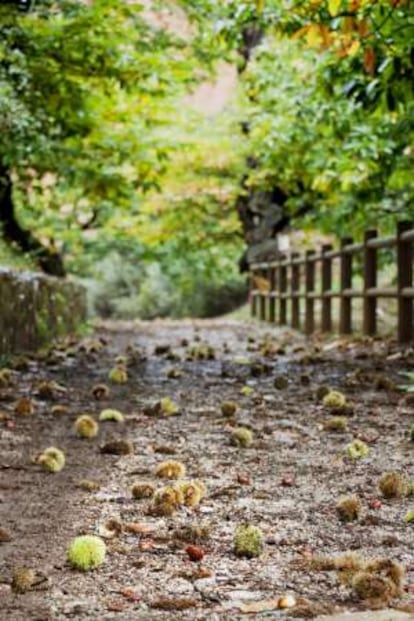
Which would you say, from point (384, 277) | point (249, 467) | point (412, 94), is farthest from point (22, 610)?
point (384, 277)

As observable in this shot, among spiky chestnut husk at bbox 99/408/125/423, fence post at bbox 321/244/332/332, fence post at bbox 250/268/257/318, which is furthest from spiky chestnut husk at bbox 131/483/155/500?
fence post at bbox 250/268/257/318

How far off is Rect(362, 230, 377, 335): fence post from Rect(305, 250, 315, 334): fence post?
2.57 m

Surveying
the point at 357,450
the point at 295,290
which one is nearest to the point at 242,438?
the point at 357,450

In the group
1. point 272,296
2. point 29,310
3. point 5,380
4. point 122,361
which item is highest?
point 29,310

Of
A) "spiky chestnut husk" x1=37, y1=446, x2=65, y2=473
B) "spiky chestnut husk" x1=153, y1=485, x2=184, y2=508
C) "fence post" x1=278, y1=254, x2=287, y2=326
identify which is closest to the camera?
"spiky chestnut husk" x1=153, y1=485, x2=184, y2=508

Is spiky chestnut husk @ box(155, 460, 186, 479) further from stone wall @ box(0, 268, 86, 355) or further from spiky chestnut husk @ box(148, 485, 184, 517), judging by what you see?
stone wall @ box(0, 268, 86, 355)

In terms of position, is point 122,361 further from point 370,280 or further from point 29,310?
point 370,280

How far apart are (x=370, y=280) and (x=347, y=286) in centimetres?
106

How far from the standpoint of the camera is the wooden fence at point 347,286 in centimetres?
734

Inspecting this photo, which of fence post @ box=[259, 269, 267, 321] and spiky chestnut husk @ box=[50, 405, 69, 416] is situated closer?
spiky chestnut husk @ box=[50, 405, 69, 416]

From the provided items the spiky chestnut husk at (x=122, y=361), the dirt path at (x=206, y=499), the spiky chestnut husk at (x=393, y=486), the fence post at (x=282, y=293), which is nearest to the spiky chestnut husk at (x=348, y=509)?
the dirt path at (x=206, y=499)

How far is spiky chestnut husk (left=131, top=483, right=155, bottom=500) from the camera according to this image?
2.77 metres

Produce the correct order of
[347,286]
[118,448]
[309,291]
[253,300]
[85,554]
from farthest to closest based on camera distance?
[253,300]
[309,291]
[347,286]
[118,448]
[85,554]

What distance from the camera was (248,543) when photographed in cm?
221
